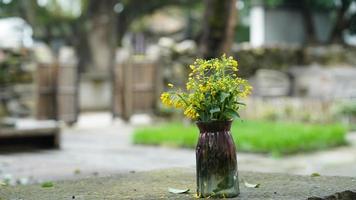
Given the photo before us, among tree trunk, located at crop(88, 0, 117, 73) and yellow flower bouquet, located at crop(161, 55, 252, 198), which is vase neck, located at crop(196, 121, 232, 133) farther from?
tree trunk, located at crop(88, 0, 117, 73)

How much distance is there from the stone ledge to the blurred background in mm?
2229

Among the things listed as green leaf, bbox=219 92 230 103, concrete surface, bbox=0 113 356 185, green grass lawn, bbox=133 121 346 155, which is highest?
green leaf, bbox=219 92 230 103

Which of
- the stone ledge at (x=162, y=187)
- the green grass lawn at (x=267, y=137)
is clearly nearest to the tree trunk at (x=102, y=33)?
the green grass lawn at (x=267, y=137)

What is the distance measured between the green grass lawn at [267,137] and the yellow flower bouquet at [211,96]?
19.6 ft

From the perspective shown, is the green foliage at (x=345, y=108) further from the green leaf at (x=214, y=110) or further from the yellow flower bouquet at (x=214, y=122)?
the green leaf at (x=214, y=110)

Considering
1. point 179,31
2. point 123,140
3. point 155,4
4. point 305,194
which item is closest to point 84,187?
point 305,194

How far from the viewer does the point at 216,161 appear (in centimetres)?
331

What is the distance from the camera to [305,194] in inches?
137

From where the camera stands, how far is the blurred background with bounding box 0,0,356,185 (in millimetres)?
9273

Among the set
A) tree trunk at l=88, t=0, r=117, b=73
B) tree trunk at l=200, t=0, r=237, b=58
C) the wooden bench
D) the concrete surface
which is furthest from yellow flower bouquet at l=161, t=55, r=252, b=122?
tree trunk at l=88, t=0, r=117, b=73

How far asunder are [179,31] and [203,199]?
2468 cm

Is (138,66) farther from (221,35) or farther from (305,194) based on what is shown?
(305,194)

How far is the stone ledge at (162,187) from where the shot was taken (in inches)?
139

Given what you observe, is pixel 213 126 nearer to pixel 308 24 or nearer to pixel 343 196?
pixel 343 196
